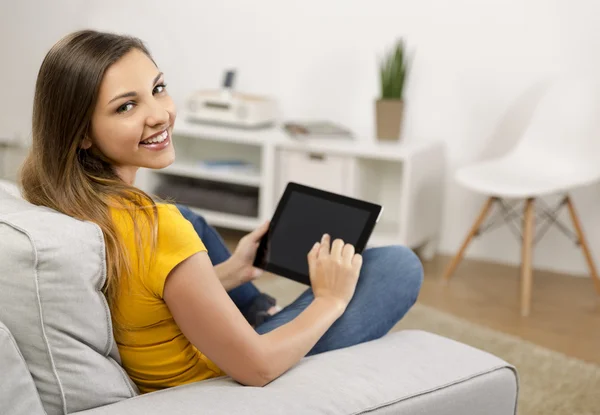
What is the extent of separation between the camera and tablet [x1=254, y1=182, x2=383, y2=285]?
158 centimetres

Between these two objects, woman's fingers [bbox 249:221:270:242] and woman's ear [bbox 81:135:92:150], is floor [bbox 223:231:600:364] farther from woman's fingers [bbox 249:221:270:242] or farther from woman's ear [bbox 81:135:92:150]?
woman's ear [bbox 81:135:92:150]

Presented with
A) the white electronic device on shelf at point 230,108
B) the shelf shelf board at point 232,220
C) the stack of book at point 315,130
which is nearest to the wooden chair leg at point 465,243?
the stack of book at point 315,130

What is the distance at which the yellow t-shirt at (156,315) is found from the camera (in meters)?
1.25

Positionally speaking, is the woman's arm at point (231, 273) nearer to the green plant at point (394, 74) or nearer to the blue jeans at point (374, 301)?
the blue jeans at point (374, 301)

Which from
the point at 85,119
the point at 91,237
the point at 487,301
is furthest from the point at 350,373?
the point at 487,301

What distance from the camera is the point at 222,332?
50.1 inches

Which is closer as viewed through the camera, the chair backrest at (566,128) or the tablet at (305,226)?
the tablet at (305,226)

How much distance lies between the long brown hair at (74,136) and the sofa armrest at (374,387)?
203 millimetres

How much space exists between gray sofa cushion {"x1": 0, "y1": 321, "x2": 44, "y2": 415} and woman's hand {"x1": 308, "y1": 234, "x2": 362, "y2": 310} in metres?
0.55

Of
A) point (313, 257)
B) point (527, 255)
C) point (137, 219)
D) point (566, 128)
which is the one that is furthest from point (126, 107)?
point (566, 128)

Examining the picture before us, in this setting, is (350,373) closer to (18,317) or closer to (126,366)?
(126,366)

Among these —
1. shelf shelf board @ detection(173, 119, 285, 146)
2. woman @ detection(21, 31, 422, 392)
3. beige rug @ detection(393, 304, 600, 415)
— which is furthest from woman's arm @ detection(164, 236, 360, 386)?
shelf shelf board @ detection(173, 119, 285, 146)

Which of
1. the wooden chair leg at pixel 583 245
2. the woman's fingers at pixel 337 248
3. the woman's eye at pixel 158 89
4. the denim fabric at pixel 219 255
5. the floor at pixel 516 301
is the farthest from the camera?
the wooden chair leg at pixel 583 245

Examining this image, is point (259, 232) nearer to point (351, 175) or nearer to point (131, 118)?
point (131, 118)
